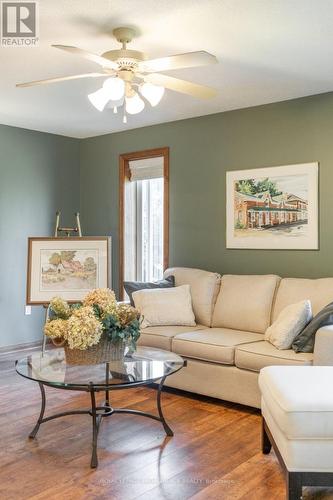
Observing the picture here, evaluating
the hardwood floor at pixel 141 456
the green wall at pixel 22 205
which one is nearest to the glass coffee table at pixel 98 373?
the hardwood floor at pixel 141 456

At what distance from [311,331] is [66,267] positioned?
2.68 meters

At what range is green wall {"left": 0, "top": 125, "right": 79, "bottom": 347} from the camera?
18.0 ft

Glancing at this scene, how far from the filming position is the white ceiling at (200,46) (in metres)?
2.68

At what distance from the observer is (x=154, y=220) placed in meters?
5.70

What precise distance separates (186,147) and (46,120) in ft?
4.98

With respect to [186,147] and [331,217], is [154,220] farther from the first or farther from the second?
[331,217]

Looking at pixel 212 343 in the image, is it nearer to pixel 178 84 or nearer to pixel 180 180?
pixel 178 84

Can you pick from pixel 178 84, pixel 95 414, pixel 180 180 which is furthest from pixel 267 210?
pixel 95 414

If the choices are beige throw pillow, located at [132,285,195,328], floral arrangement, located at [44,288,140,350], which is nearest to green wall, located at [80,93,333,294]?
beige throw pillow, located at [132,285,195,328]

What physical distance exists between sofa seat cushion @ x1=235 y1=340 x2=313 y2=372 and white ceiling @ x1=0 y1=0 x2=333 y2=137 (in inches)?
79.9

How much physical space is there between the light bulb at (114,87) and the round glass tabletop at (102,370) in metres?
1.63

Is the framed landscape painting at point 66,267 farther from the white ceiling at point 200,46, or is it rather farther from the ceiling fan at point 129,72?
the ceiling fan at point 129,72

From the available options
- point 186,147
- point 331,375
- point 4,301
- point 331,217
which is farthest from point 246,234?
point 4,301

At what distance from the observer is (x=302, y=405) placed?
7.18 feet
